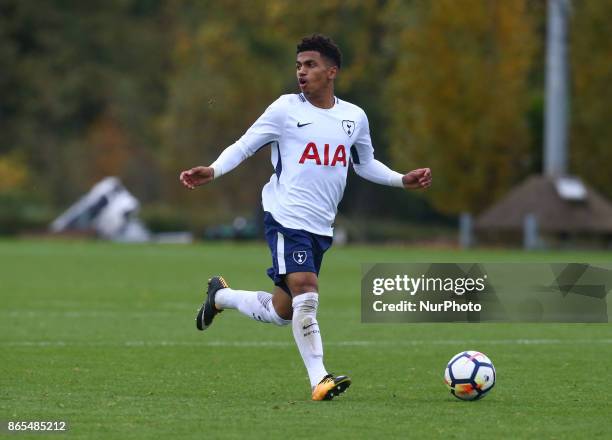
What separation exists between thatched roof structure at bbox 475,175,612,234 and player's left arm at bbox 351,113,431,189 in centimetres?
3114

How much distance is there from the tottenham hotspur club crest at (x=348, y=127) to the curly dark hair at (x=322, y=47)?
38 centimetres

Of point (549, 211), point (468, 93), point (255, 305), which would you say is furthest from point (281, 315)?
point (468, 93)

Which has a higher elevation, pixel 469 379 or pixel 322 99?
pixel 322 99

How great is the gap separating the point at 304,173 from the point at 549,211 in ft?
107

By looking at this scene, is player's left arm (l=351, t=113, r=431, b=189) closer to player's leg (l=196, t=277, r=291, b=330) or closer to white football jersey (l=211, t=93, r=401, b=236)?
white football jersey (l=211, t=93, r=401, b=236)

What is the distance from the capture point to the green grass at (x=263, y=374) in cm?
786

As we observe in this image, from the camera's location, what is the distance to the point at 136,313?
672 inches

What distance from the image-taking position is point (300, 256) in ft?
30.7

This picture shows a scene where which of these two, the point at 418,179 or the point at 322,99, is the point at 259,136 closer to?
the point at 322,99

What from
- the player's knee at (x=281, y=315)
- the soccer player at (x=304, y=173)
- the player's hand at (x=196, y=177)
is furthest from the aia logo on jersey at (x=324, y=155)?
the player's knee at (x=281, y=315)

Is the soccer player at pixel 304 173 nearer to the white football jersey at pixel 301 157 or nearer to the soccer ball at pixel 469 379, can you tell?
the white football jersey at pixel 301 157

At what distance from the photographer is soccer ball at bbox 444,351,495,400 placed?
906 centimetres

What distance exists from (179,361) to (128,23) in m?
65.5

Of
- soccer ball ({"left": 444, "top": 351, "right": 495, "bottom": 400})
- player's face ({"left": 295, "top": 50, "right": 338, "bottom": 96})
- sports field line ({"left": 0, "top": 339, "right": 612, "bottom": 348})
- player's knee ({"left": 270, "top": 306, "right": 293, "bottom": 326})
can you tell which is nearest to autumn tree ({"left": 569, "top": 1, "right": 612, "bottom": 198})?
sports field line ({"left": 0, "top": 339, "right": 612, "bottom": 348})
